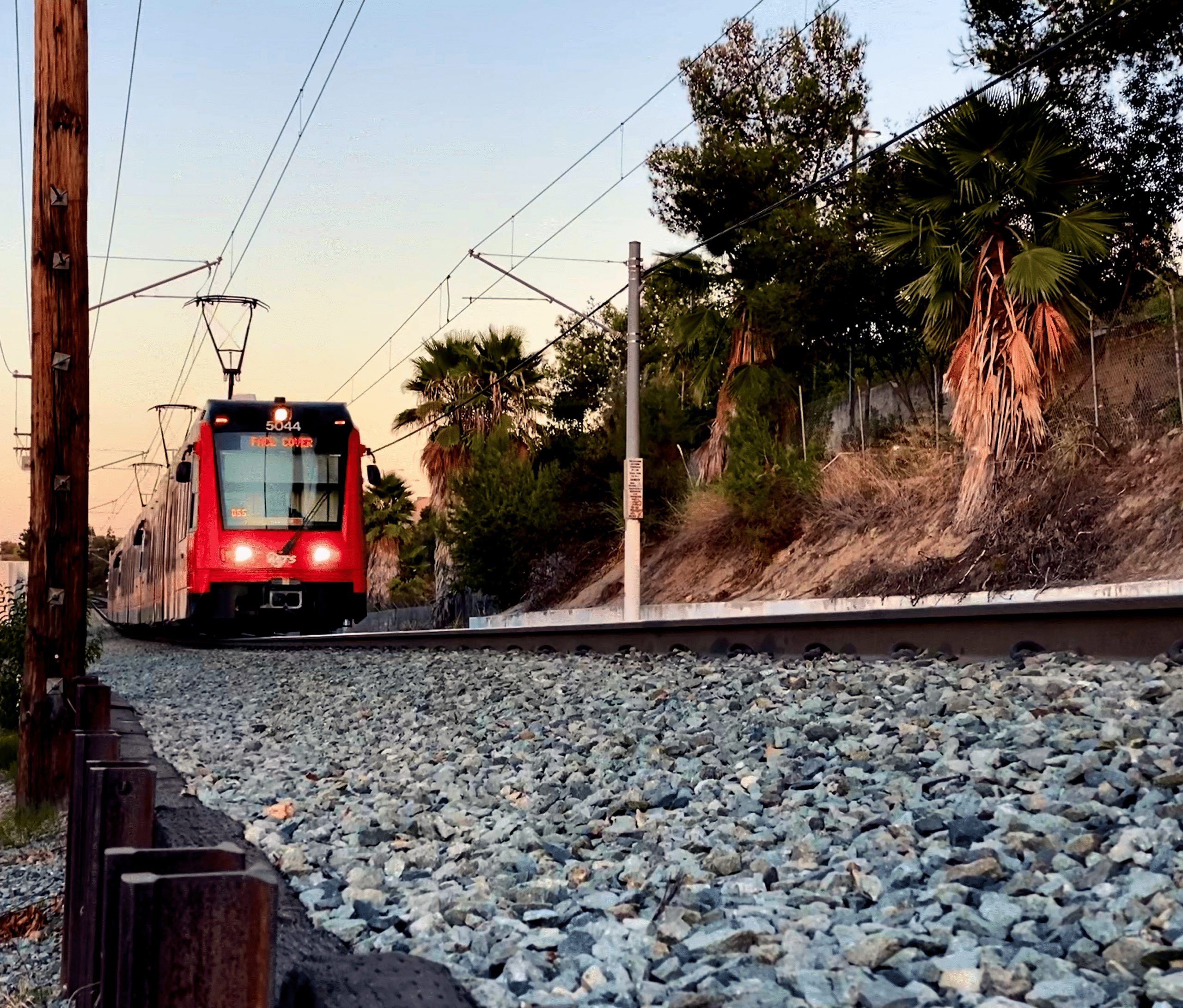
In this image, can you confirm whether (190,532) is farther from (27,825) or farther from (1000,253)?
(1000,253)

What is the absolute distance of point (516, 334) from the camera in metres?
39.6

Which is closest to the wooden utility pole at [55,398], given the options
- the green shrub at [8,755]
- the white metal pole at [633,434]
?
the green shrub at [8,755]

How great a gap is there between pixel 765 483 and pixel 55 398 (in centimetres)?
1764

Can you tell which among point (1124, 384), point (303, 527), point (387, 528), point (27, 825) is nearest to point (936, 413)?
point (1124, 384)

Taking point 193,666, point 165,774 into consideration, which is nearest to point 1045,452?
point 193,666

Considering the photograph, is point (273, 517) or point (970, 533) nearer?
point (273, 517)

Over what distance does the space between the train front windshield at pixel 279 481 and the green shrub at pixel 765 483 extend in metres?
8.76

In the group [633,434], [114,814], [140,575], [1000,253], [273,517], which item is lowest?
[114,814]

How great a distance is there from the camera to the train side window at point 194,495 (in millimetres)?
18953

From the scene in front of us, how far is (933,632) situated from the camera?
8312 mm

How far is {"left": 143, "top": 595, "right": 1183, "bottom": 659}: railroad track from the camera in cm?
→ 716

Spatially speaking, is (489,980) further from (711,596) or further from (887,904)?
(711,596)

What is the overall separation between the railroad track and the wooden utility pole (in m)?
4.26

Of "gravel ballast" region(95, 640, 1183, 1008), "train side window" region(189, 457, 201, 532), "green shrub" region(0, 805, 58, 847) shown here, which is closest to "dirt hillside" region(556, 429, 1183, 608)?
"train side window" region(189, 457, 201, 532)
